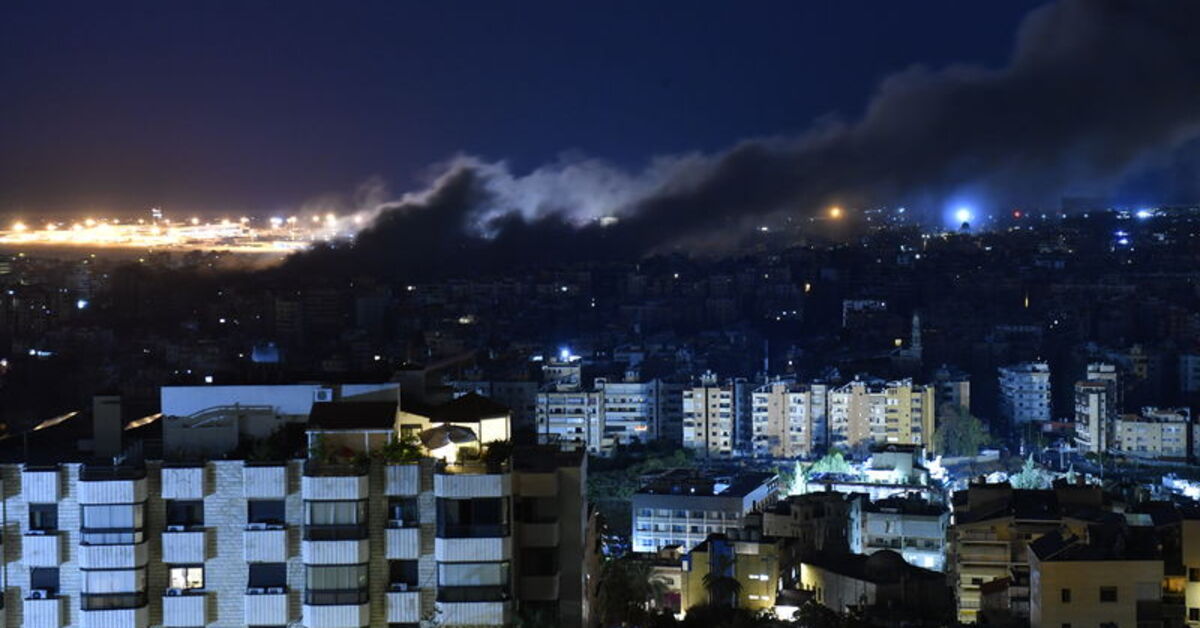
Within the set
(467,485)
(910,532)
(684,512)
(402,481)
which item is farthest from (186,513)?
(684,512)

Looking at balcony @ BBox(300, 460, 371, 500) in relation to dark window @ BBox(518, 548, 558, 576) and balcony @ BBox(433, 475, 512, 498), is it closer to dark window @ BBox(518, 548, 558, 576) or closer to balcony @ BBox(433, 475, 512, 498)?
balcony @ BBox(433, 475, 512, 498)

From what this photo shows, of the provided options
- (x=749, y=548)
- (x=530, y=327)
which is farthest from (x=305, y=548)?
(x=530, y=327)

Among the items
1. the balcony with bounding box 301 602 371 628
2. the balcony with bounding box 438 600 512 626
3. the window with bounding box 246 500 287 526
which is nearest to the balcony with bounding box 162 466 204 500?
the window with bounding box 246 500 287 526

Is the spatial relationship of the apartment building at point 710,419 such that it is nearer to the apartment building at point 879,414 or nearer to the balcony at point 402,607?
the apartment building at point 879,414

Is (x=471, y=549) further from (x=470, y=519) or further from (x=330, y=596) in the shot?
(x=330, y=596)

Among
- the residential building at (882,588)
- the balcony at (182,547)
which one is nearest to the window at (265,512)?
the balcony at (182,547)

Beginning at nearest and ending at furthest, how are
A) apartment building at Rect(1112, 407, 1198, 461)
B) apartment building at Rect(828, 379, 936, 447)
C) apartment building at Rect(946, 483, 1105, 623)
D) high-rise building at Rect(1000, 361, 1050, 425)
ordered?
apartment building at Rect(946, 483, 1105, 623), apartment building at Rect(1112, 407, 1198, 461), apartment building at Rect(828, 379, 936, 447), high-rise building at Rect(1000, 361, 1050, 425)

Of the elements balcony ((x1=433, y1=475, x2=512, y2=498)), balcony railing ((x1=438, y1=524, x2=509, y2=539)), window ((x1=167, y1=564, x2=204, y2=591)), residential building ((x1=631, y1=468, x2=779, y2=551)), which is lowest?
residential building ((x1=631, y1=468, x2=779, y2=551))
